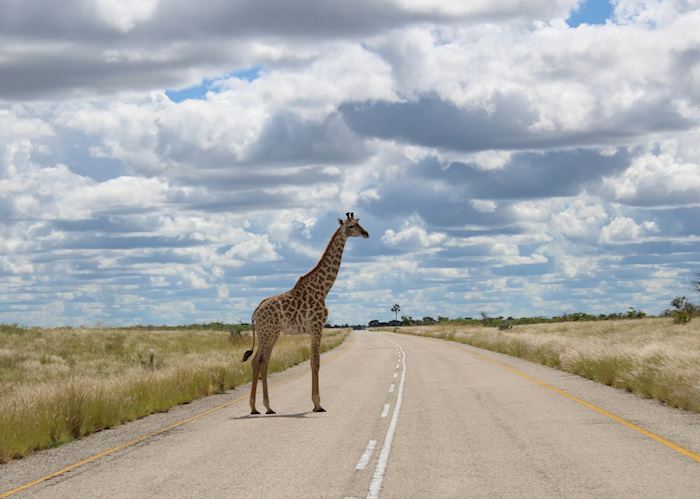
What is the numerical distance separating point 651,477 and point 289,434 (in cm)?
645

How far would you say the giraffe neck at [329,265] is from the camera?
1927 centimetres

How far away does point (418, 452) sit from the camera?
38.9 ft

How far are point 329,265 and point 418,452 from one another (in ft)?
26.6

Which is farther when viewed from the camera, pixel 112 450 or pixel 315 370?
pixel 315 370

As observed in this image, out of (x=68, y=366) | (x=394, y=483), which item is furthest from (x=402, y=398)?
(x=68, y=366)

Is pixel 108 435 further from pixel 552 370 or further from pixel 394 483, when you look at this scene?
pixel 552 370

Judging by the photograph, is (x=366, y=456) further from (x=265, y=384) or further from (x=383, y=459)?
(x=265, y=384)

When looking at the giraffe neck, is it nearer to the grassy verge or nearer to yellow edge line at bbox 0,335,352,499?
yellow edge line at bbox 0,335,352,499

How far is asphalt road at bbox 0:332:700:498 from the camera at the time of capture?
937 centimetres

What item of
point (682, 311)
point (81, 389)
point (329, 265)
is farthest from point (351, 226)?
point (682, 311)

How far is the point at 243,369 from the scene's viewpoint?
3030 cm

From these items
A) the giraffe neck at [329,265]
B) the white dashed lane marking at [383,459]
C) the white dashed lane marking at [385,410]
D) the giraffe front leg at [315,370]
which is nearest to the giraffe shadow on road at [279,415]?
the giraffe front leg at [315,370]

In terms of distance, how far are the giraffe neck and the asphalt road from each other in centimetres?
277

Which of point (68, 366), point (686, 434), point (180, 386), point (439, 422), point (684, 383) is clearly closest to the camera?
point (686, 434)
